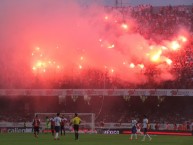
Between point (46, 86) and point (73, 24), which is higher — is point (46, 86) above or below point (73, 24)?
below

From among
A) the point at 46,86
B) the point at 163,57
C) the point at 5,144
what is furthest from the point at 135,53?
the point at 5,144

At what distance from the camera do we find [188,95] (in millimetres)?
58312

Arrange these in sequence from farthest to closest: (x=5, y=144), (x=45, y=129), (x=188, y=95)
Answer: (x=188, y=95) → (x=45, y=129) → (x=5, y=144)

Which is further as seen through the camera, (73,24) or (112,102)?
(112,102)

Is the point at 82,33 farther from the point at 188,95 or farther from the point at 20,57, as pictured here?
the point at 188,95

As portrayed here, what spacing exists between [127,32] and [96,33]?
13.2 feet

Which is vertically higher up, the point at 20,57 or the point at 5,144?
the point at 20,57

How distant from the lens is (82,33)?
197 ft

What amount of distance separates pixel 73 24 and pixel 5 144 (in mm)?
29931

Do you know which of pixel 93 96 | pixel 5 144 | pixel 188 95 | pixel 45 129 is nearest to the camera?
pixel 5 144

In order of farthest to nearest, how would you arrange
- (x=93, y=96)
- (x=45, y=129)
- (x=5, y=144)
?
1. (x=93, y=96)
2. (x=45, y=129)
3. (x=5, y=144)

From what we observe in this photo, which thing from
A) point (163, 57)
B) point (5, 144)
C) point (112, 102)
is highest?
point (163, 57)

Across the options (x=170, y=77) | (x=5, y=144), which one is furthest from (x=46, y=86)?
(x=5, y=144)

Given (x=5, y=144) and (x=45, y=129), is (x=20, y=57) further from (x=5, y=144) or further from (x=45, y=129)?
(x=5, y=144)
